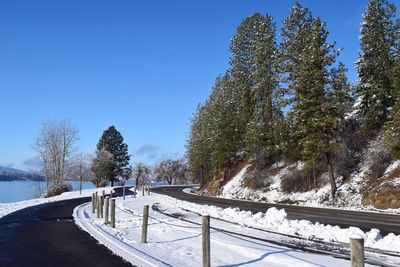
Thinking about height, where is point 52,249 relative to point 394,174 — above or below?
below

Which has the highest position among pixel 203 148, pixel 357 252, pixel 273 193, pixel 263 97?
pixel 263 97

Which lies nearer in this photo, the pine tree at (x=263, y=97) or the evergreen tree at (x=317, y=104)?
the evergreen tree at (x=317, y=104)

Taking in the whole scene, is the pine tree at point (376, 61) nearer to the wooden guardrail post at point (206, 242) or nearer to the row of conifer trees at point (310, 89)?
the row of conifer trees at point (310, 89)

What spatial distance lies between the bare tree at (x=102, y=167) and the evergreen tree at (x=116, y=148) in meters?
1.82

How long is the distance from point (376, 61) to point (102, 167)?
2718 inches

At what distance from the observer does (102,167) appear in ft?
306

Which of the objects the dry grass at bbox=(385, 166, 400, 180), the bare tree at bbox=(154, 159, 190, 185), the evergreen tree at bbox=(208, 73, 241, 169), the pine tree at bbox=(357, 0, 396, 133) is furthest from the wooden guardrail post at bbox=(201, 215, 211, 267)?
the bare tree at bbox=(154, 159, 190, 185)

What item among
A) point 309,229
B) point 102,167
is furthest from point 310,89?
point 102,167

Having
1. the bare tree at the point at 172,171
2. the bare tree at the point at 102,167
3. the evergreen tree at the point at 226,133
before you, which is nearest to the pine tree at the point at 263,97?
the evergreen tree at the point at 226,133

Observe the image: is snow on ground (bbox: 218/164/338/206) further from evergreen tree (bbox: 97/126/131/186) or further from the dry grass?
evergreen tree (bbox: 97/126/131/186)

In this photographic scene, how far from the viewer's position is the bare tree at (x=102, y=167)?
93375mm

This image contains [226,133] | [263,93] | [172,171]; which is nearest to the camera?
[263,93]

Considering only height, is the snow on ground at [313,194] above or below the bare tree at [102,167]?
below

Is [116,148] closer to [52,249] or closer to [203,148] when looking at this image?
[203,148]
